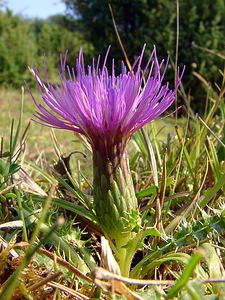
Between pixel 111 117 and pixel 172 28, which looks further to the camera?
pixel 172 28

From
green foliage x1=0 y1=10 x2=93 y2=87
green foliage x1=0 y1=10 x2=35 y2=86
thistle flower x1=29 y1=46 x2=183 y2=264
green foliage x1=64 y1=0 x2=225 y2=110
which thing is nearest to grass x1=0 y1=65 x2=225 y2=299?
thistle flower x1=29 y1=46 x2=183 y2=264

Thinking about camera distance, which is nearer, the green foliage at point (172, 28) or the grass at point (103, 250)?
the grass at point (103, 250)

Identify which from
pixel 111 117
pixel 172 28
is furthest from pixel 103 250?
pixel 172 28

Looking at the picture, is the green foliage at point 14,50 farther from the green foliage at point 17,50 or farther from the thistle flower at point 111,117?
the thistle flower at point 111,117

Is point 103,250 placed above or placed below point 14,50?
above

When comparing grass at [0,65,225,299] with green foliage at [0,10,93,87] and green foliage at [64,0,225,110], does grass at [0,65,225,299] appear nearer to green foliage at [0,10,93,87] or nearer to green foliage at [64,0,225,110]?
green foliage at [64,0,225,110]

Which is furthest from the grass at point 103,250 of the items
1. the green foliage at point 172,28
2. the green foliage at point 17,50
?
the green foliage at point 17,50

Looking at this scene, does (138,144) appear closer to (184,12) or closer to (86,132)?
(86,132)

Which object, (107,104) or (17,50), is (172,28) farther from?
(107,104)
